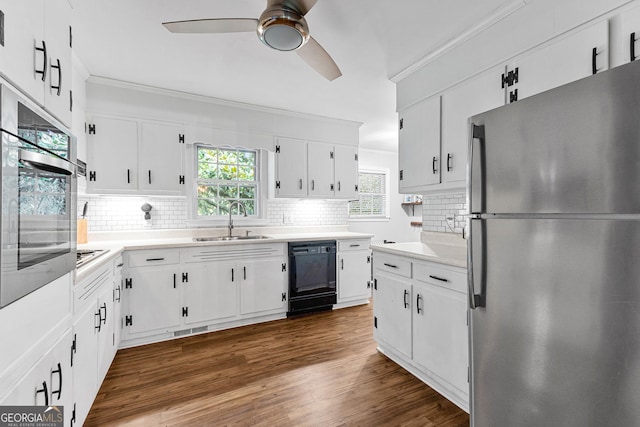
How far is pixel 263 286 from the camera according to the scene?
336 centimetres

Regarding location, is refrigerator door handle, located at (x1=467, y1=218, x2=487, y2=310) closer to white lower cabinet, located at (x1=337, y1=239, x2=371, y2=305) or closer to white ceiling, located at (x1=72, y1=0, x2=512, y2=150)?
white ceiling, located at (x1=72, y1=0, x2=512, y2=150)

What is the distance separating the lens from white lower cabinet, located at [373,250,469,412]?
1841mm

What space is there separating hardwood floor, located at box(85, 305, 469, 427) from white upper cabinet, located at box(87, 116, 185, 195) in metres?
1.62

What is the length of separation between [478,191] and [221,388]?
2114mm

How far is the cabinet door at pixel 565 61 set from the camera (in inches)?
59.3

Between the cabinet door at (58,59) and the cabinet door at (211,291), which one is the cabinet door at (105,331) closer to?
the cabinet door at (211,291)

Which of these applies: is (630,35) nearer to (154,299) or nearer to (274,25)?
(274,25)

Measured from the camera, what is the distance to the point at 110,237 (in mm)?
3129

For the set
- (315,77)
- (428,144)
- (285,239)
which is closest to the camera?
(428,144)

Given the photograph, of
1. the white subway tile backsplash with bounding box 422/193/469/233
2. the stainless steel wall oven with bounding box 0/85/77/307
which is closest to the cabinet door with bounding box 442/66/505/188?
the white subway tile backsplash with bounding box 422/193/469/233

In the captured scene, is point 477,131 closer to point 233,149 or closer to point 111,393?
point 111,393

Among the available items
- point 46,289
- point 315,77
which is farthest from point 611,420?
point 315,77

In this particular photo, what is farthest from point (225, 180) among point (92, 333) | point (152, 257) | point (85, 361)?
point (85, 361)

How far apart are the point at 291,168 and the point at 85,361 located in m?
2.85
